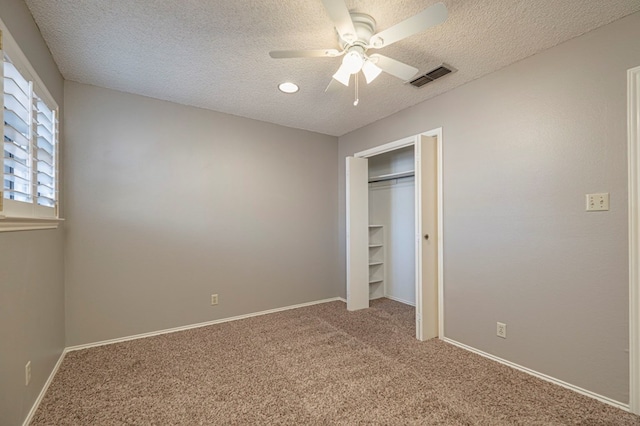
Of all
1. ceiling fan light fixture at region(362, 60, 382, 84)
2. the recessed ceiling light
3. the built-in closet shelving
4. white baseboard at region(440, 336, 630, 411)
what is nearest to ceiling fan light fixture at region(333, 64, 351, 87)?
ceiling fan light fixture at region(362, 60, 382, 84)

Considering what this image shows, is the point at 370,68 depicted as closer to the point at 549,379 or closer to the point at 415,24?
the point at 415,24

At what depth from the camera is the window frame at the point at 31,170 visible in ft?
4.59

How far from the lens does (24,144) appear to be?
1.68 metres

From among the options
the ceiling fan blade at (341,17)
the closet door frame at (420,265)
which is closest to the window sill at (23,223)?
the ceiling fan blade at (341,17)

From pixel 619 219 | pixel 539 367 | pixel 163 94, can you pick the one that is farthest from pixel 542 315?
pixel 163 94

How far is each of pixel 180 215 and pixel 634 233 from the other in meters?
3.69

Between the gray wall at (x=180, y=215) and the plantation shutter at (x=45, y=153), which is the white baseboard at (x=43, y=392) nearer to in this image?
the gray wall at (x=180, y=215)

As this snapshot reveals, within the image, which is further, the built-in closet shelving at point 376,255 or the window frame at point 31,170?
the built-in closet shelving at point 376,255

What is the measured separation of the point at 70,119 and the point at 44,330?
5.92 feet

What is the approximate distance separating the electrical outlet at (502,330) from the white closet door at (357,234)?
171 centimetres

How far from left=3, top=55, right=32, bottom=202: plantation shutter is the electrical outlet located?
11.2 ft

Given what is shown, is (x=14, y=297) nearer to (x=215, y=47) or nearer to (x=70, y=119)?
(x=70, y=119)

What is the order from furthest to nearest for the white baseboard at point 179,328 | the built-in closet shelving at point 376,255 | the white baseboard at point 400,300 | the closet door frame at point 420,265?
the built-in closet shelving at point 376,255, the white baseboard at point 400,300, the closet door frame at point 420,265, the white baseboard at point 179,328

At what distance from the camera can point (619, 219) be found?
1780mm
